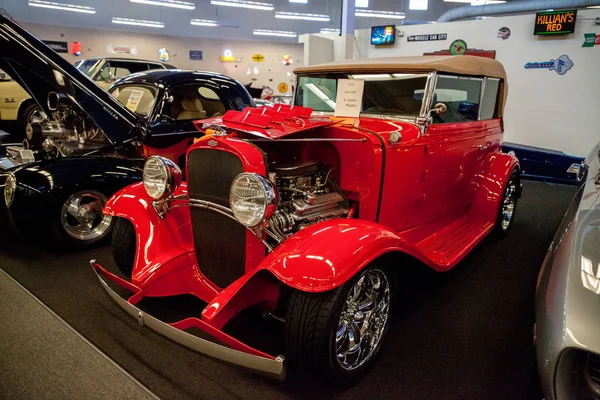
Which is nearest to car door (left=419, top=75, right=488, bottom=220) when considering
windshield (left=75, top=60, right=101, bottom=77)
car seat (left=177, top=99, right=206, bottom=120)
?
car seat (left=177, top=99, right=206, bottom=120)

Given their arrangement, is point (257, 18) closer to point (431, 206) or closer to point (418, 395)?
point (431, 206)

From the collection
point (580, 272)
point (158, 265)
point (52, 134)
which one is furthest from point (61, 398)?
point (52, 134)

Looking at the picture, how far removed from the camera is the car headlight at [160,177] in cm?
226

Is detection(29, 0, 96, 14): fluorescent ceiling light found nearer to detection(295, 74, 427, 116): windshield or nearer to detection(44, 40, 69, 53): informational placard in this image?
detection(44, 40, 69, 53): informational placard

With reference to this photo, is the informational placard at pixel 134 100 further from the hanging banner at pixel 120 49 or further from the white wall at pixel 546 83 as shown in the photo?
the hanging banner at pixel 120 49

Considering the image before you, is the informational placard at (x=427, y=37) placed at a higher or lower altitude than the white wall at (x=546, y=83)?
higher

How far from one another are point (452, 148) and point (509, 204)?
1.44m

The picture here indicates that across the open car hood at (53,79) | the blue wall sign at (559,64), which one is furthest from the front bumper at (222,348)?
the blue wall sign at (559,64)

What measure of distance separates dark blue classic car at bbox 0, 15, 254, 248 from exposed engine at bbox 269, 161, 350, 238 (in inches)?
81.1

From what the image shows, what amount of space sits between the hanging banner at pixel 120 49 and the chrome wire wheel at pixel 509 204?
16092mm

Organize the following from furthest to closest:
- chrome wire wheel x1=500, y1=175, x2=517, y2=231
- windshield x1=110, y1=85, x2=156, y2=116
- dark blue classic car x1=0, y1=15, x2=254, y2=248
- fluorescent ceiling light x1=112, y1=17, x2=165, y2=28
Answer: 1. fluorescent ceiling light x1=112, y1=17, x2=165, y2=28
2. windshield x1=110, y1=85, x2=156, y2=116
3. chrome wire wheel x1=500, y1=175, x2=517, y2=231
4. dark blue classic car x1=0, y1=15, x2=254, y2=248

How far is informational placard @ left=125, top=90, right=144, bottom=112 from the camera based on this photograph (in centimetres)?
472

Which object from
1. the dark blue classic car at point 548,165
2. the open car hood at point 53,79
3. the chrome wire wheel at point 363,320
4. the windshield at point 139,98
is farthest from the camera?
the dark blue classic car at point 548,165

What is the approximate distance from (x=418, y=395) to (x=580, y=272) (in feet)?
3.01
